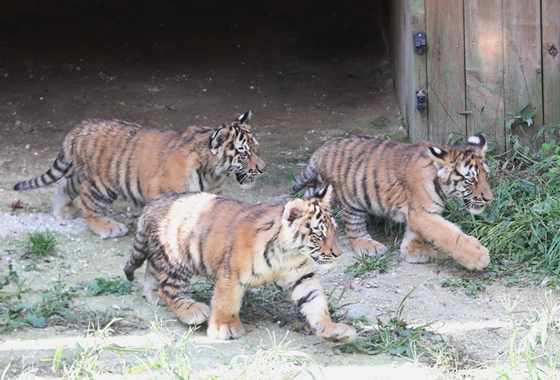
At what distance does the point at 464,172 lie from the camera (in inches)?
226

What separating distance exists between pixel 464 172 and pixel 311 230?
159 centimetres

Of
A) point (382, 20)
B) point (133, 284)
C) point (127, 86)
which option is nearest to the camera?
point (133, 284)

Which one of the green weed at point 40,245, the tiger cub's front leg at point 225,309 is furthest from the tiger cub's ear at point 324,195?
the green weed at point 40,245

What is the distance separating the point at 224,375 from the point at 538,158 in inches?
155

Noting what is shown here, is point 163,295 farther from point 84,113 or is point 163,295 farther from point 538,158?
point 84,113

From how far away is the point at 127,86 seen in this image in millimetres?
9438

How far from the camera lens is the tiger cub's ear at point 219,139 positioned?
6113 mm

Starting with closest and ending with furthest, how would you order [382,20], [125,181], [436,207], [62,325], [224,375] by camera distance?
1. [224,375]
2. [62,325]
3. [436,207]
4. [125,181]
5. [382,20]

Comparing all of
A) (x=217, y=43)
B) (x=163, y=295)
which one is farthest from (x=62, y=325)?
(x=217, y=43)

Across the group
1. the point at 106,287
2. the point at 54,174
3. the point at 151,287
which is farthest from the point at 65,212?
the point at 151,287

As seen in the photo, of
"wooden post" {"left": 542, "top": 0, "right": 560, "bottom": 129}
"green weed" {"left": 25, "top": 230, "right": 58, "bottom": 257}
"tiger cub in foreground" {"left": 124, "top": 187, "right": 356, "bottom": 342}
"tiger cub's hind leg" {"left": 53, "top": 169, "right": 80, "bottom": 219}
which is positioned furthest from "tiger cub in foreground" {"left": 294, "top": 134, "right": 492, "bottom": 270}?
"green weed" {"left": 25, "top": 230, "right": 58, "bottom": 257}

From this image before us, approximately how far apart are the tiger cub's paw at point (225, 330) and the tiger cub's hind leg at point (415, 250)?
5.51 feet

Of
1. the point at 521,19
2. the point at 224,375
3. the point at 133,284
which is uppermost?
the point at 521,19

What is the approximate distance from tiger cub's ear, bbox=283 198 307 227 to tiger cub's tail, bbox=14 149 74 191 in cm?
267
